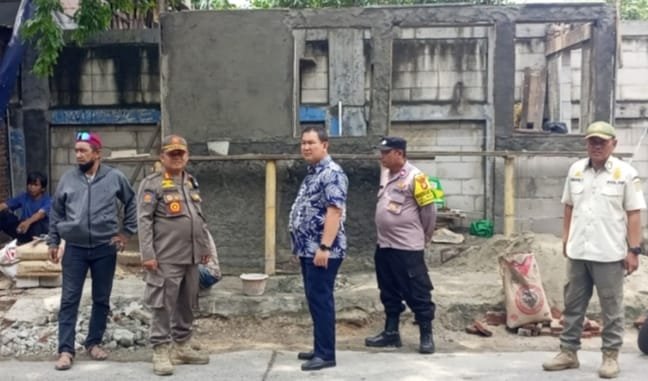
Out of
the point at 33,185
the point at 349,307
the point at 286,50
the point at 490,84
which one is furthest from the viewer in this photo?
the point at 490,84

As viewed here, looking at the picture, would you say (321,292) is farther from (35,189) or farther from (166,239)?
(35,189)

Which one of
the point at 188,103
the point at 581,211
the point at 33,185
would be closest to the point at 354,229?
the point at 188,103

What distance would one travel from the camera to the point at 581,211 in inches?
225

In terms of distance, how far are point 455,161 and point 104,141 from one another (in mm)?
5504

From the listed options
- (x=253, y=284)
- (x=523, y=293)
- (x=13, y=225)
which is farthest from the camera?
(x=13, y=225)

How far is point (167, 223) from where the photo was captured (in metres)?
5.73

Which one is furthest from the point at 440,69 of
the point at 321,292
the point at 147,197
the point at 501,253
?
the point at 147,197

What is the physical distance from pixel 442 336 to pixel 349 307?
3.02ft

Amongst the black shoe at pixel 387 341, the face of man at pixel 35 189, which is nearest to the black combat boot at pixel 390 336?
the black shoe at pixel 387 341

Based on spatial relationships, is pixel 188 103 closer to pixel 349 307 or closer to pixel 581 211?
pixel 349 307

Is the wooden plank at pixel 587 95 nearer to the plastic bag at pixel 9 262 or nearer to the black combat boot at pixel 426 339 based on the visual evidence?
the black combat boot at pixel 426 339

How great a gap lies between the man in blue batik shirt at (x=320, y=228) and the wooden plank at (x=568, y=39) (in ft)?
20.4

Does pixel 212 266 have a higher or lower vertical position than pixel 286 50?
lower

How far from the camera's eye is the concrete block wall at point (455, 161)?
39.8 feet
